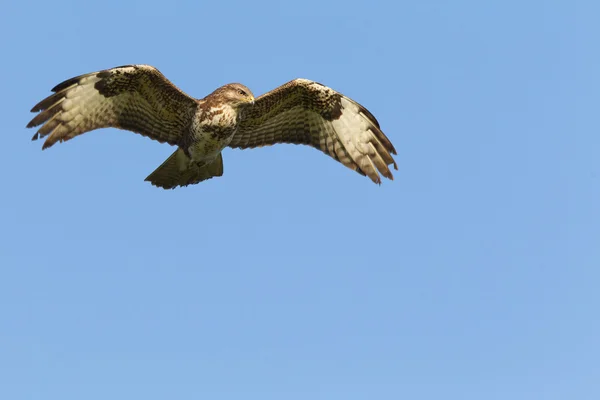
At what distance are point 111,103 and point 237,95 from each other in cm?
196

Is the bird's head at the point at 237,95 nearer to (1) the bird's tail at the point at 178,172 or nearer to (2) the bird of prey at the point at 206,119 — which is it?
(2) the bird of prey at the point at 206,119

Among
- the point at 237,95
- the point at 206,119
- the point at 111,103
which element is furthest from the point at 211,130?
the point at 111,103

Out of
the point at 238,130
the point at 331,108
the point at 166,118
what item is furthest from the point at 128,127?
the point at 331,108

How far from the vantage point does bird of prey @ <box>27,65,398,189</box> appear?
15.3m

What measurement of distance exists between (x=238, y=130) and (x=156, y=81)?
1.81 meters

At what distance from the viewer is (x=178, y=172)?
15906 millimetres

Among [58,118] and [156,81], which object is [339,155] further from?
[58,118]

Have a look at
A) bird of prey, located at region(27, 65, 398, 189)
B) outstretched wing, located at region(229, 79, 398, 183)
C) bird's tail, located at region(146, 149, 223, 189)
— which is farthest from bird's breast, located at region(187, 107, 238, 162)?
outstretched wing, located at region(229, 79, 398, 183)

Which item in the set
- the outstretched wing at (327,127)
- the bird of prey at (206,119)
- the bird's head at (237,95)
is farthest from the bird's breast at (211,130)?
the outstretched wing at (327,127)

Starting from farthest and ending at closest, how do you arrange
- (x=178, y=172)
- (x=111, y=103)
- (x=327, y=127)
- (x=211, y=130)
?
(x=327, y=127) < (x=178, y=172) < (x=111, y=103) < (x=211, y=130)

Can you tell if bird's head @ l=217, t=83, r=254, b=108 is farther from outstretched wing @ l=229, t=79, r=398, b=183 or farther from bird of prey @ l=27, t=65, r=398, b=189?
outstretched wing @ l=229, t=79, r=398, b=183

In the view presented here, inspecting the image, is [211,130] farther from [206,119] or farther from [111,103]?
[111,103]

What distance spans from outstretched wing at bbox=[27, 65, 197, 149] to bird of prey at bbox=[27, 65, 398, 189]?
1 centimetres

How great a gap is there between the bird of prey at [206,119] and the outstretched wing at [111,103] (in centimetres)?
1
